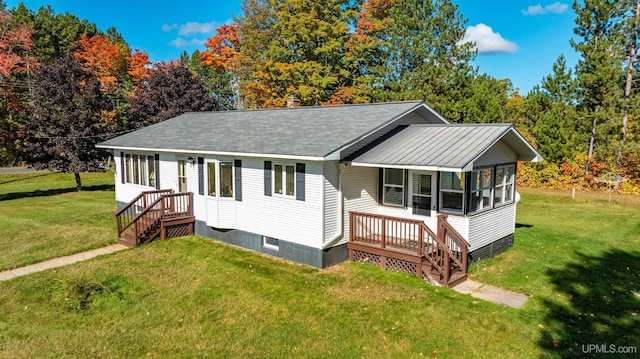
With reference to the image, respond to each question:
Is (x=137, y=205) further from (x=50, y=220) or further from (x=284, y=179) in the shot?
A: (x=284, y=179)

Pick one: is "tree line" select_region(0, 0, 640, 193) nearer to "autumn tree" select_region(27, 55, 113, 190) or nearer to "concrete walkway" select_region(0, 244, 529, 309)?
"autumn tree" select_region(27, 55, 113, 190)

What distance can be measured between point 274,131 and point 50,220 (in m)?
11.5

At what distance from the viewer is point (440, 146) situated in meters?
11.0

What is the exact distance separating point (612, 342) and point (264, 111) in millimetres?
13695

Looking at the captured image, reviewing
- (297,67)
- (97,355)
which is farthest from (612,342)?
(297,67)

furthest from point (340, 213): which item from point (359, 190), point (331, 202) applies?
point (359, 190)

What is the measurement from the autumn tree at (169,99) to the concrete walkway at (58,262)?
18279 mm

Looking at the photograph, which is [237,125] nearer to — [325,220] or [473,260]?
[325,220]

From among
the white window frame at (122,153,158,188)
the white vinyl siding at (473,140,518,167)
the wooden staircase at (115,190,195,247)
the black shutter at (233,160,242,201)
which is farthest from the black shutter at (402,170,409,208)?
the white window frame at (122,153,158,188)

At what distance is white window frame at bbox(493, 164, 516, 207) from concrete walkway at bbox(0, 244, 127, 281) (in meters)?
12.1

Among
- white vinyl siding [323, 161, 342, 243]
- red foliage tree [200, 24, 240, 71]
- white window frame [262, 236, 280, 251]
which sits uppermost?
red foliage tree [200, 24, 240, 71]

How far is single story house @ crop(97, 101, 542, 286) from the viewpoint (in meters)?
10.7

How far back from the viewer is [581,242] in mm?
14391

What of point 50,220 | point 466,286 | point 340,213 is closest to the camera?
point 466,286
